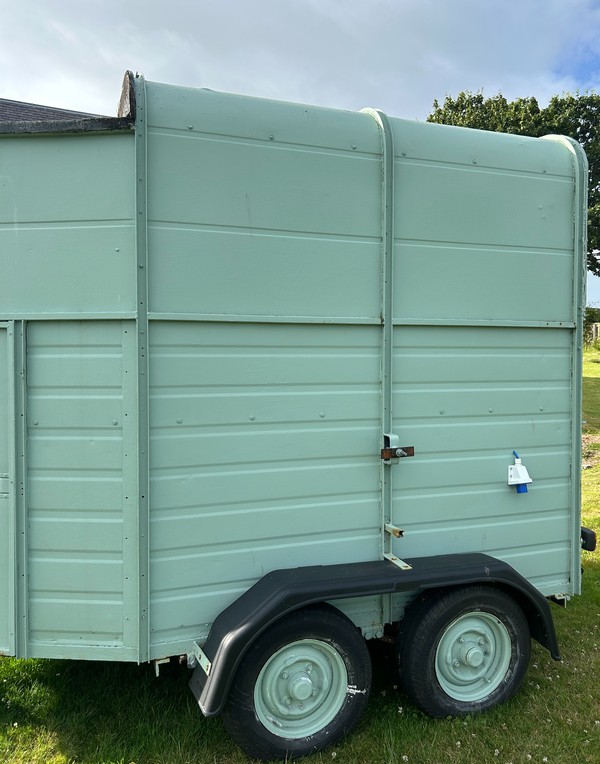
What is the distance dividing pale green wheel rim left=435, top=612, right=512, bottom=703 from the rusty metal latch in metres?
0.93

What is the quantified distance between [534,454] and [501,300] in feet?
3.01

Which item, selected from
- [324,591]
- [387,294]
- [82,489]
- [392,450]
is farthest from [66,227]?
[324,591]

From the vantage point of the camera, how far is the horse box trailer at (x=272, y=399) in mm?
2422

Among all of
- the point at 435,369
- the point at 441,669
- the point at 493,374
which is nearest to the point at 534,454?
the point at 493,374

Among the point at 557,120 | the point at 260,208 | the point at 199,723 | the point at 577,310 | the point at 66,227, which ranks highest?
the point at 557,120

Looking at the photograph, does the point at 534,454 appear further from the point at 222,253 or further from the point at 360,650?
the point at 222,253

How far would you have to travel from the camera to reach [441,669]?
2.84 meters

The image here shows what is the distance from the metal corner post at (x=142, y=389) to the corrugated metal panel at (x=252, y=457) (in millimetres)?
39

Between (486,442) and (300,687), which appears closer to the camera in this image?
(300,687)

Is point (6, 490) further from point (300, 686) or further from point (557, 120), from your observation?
point (557, 120)

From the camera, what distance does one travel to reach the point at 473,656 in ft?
9.38

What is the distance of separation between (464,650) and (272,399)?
1.72 metres

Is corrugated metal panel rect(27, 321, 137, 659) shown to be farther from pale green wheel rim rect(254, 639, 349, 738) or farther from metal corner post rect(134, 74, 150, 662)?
pale green wheel rim rect(254, 639, 349, 738)

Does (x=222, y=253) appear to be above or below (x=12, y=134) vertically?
below
